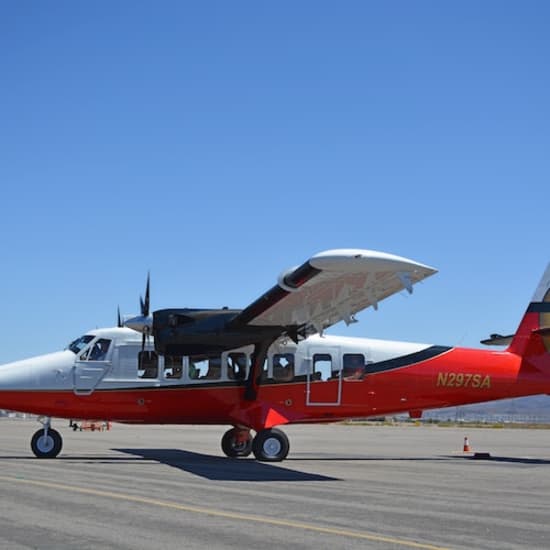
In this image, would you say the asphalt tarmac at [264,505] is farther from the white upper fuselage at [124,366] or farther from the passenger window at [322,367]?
Result: the passenger window at [322,367]

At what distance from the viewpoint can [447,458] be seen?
24.5 m

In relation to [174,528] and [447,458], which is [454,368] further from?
[174,528]

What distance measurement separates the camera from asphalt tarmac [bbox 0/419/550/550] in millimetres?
8688

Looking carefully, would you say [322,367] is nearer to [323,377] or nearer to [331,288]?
[323,377]

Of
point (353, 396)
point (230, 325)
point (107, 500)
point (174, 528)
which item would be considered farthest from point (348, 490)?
point (353, 396)

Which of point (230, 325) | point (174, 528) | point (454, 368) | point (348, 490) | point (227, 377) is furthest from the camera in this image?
point (454, 368)

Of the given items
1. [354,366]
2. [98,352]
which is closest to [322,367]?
[354,366]

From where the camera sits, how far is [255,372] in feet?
71.6

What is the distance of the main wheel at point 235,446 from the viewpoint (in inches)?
915

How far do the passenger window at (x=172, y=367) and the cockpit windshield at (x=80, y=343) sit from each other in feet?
6.58

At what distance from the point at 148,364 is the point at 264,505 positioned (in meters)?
11.0

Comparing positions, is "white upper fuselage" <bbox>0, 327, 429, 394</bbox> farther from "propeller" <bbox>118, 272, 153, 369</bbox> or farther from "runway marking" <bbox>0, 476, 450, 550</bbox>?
"runway marking" <bbox>0, 476, 450, 550</bbox>

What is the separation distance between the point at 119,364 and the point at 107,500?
1046cm

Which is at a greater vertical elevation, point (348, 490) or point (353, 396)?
point (353, 396)
